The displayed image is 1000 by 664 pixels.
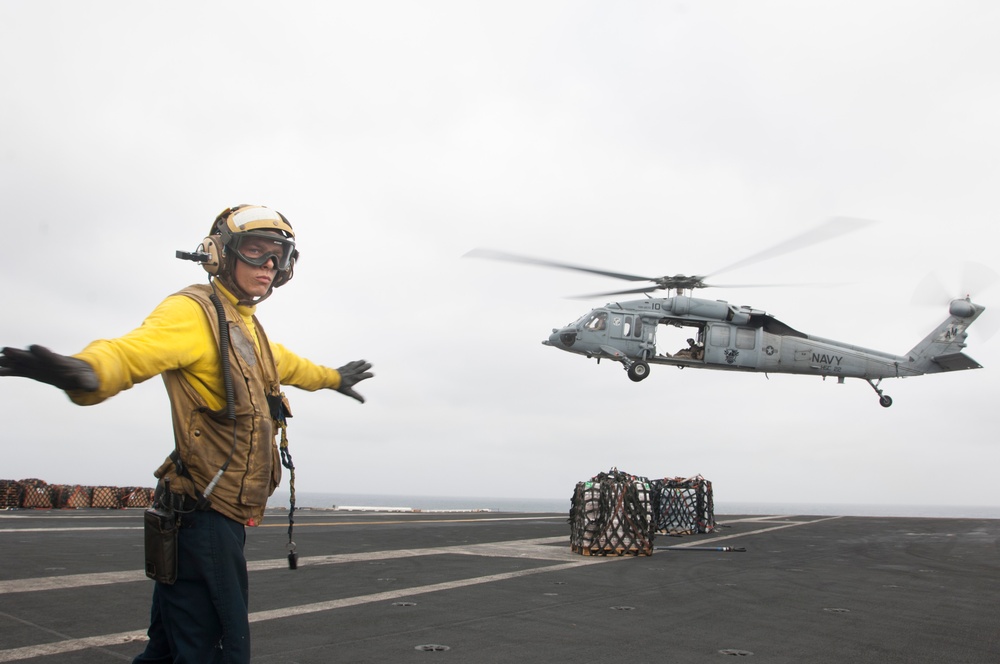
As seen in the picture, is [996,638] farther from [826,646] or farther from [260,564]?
[260,564]

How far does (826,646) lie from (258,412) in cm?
589

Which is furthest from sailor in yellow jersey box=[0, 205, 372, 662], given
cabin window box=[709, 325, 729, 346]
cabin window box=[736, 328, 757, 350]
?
cabin window box=[736, 328, 757, 350]

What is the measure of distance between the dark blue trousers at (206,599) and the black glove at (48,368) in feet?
3.32

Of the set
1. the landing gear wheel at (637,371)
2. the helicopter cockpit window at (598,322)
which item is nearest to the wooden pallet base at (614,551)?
the landing gear wheel at (637,371)

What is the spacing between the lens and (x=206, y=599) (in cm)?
358

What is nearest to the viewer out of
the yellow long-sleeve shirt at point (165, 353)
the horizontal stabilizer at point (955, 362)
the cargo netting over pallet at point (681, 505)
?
the yellow long-sleeve shirt at point (165, 353)

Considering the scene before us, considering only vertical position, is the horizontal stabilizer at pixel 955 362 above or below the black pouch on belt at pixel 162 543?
above

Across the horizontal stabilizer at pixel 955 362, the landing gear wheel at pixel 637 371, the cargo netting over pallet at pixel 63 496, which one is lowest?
the cargo netting over pallet at pixel 63 496

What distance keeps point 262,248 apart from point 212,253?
0.26 metres

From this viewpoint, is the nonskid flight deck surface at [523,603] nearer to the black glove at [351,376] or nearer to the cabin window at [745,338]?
the black glove at [351,376]

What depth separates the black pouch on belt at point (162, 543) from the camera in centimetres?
353

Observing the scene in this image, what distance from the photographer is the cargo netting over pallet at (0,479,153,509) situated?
27.6 m

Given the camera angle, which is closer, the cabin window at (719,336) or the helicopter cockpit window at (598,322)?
the helicopter cockpit window at (598,322)

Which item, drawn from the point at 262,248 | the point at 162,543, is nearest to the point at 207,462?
the point at 162,543
